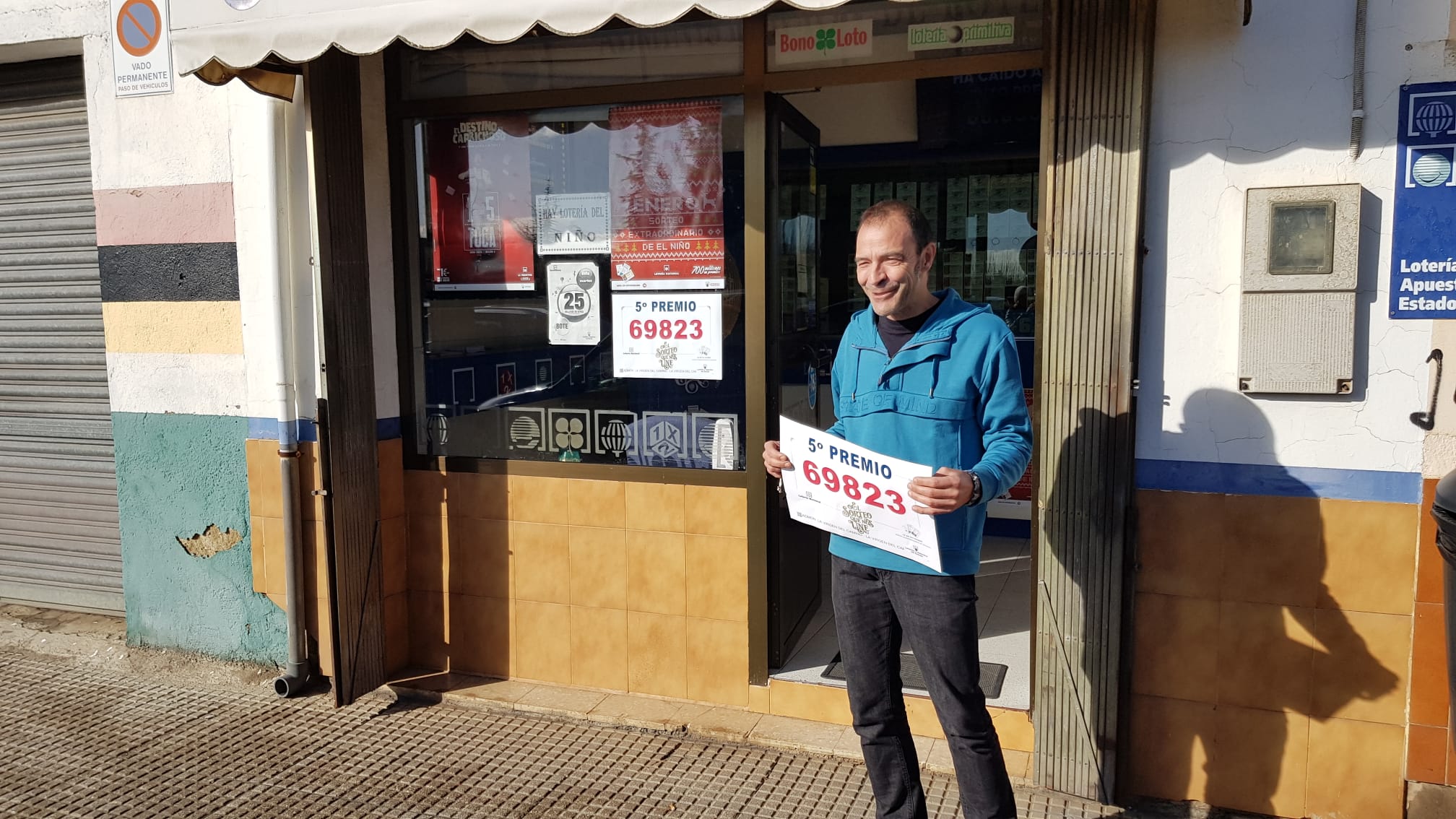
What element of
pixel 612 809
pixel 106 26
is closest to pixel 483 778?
pixel 612 809

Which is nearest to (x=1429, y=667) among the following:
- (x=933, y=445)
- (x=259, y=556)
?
(x=933, y=445)

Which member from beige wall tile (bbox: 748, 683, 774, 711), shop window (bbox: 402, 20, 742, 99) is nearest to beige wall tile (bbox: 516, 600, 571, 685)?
beige wall tile (bbox: 748, 683, 774, 711)

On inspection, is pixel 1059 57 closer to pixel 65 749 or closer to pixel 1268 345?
pixel 1268 345

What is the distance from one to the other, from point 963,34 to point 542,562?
283 centimetres

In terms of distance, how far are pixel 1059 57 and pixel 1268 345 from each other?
1.16 metres

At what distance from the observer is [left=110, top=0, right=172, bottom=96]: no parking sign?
4785 mm

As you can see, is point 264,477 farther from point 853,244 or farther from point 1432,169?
point 1432,169

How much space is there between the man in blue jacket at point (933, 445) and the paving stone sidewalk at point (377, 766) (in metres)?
0.80

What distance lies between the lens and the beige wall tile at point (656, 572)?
14.3ft

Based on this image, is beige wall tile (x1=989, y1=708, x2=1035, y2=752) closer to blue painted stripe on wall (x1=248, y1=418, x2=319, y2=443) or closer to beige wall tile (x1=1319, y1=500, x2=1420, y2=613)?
beige wall tile (x1=1319, y1=500, x2=1420, y2=613)

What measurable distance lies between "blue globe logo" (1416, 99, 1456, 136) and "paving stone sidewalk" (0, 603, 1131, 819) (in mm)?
2419

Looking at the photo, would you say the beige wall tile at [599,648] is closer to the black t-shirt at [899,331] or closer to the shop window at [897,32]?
the black t-shirt at [899,331]

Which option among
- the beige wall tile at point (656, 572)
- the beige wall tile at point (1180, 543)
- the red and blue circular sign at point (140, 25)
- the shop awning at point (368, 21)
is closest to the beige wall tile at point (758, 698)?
the beige wall tile at point (656, 572)

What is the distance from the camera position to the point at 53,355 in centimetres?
564
